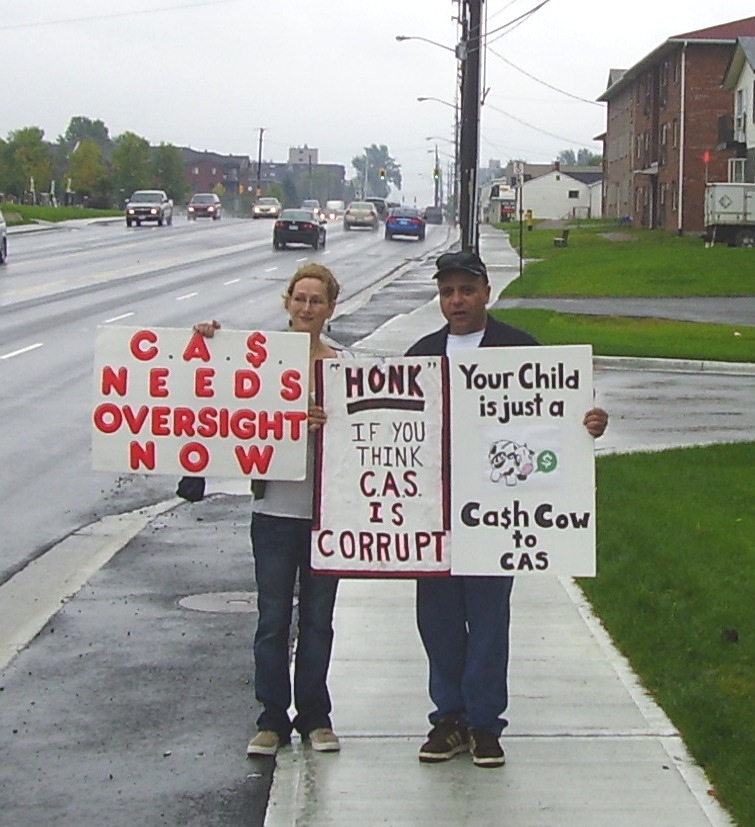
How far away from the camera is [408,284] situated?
40375 millimetres

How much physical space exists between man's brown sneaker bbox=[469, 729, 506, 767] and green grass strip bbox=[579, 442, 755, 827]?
0.73m

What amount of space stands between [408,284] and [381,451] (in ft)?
114

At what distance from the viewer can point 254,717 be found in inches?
255

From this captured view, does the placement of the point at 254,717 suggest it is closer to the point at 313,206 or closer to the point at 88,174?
the point at 88,174

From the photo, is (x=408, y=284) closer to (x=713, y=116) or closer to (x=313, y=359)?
(x=713, y=116)

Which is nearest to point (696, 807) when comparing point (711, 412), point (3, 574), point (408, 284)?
point (3, 574)

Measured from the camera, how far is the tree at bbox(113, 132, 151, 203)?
109062mm

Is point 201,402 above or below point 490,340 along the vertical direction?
below

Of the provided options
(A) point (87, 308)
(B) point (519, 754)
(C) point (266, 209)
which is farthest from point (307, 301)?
(C) point (266, 209)

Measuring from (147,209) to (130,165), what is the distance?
38.6m

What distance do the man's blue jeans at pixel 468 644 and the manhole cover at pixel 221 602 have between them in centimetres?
262

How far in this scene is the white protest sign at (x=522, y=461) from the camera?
575cm

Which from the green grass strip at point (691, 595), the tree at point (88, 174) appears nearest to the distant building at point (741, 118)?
the green grass strip at point (691, 595)

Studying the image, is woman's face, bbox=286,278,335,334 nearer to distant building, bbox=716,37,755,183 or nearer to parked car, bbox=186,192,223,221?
distant building, bbox=716,37,755,183
